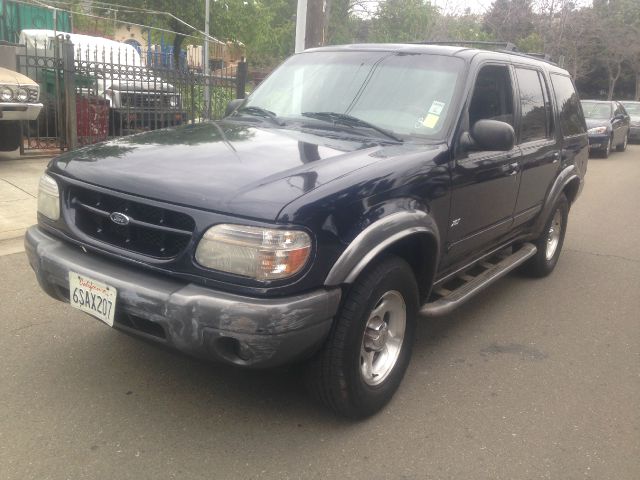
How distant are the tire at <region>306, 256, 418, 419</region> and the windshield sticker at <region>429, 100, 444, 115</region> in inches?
40.5

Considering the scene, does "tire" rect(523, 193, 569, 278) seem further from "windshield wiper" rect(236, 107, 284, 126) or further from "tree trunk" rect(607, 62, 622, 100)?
"tree trunk" rect(607, 62, 622, 100)

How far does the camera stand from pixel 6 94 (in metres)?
7.93

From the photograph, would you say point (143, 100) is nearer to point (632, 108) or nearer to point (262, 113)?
point (262, 113)

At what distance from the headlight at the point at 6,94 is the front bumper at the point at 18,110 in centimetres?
8

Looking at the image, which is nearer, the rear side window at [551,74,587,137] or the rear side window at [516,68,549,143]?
the rear side window at [516,68,549,143]

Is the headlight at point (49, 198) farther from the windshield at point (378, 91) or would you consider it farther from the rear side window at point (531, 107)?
the rear side window at point (531, 107)

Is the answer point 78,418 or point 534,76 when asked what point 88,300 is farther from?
point 534,76

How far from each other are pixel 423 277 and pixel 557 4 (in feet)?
95.5

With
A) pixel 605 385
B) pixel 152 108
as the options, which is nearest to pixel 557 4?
pixel 152 108

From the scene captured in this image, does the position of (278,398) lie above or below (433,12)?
below

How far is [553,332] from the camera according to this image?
448 centimetres

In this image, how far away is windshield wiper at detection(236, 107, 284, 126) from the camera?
395 cm

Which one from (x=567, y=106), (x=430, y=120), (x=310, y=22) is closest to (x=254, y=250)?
(x=430, y=120)

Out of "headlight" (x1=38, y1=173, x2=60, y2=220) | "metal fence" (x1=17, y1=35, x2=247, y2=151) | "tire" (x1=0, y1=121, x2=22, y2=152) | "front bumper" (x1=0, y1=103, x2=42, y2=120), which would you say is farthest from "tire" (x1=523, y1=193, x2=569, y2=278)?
"tire" (x1=0, y1=121, x2=22, y2=152)
